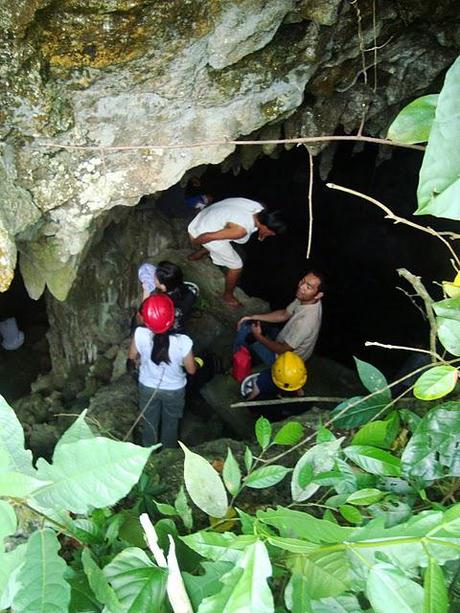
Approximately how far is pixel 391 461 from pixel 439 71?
314 centimetres

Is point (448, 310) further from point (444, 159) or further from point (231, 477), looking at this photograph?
point (231, 477)

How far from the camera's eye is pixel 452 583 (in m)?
0.96

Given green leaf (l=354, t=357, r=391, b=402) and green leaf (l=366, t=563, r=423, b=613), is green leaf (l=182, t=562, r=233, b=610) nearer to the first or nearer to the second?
green leaf (l=366, t=563, r=423, b=613)

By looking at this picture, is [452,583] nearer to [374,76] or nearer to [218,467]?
[218,467]

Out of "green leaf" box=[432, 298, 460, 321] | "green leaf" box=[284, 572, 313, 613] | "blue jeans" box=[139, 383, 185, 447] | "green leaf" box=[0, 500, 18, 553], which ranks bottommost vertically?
"blue jeans" box=[139, 383, 185, 447]

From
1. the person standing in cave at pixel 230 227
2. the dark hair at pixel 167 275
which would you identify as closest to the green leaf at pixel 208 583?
the dark hair at pixel 167 275

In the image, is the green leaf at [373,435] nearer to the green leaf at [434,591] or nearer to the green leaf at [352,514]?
the green leaf at [352,514]

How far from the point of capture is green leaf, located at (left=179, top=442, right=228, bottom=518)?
1231 millimetres

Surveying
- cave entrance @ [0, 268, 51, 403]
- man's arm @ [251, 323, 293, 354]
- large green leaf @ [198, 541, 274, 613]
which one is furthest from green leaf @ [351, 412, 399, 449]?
cave entrance @ [0, 268, 51, 403]

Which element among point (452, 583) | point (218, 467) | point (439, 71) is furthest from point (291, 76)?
point (452, 583)

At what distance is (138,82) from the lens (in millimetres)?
2623

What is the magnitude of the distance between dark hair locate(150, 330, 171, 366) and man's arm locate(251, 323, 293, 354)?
0.89 meters

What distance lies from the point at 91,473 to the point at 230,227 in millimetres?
3330

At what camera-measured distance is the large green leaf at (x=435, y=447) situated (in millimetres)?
1290
